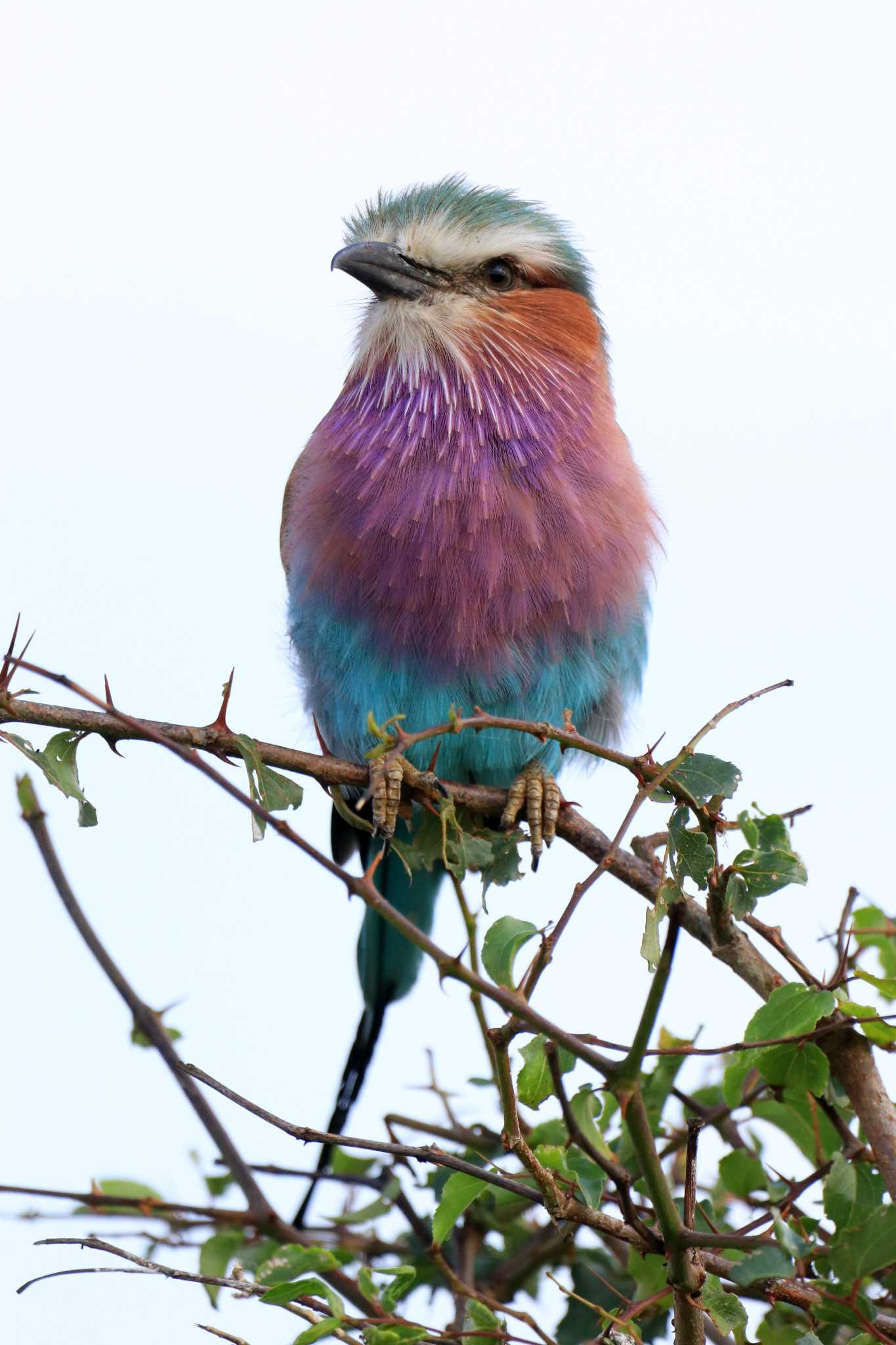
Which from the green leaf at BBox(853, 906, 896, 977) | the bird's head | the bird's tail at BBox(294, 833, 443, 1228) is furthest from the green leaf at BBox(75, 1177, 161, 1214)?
the bird's head

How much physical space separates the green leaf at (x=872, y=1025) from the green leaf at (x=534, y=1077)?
353 mm

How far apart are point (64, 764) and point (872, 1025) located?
1.10 m

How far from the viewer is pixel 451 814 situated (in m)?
1.97

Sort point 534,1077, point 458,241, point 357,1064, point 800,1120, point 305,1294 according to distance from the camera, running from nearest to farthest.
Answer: point 305,1294
point 534,1077
point 800,1120
point 357,1064
point 458,241

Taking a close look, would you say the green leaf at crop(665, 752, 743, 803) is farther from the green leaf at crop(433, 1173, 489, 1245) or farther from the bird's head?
the bird's head

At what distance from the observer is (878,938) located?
6.87 feet

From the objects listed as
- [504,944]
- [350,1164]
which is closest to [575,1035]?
[504,944]

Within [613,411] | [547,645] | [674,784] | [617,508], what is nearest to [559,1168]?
[674,784]

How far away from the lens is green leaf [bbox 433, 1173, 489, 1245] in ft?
5.33

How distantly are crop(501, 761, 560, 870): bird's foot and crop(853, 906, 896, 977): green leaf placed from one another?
1.86ft

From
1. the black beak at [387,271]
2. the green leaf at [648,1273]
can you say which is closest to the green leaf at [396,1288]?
the green leaf at [648,1273]

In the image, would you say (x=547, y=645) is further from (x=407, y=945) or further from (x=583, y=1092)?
(x=583, y=1092)

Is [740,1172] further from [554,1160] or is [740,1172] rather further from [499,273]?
[499,273]

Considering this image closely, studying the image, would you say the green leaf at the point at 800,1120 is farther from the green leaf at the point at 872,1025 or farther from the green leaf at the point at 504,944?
the green leaf at the point at 504,944
